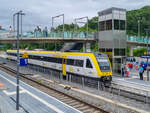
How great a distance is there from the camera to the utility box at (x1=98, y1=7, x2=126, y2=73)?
93.0 ft

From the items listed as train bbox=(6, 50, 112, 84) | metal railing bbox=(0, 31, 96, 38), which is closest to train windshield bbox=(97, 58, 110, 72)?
train bbox=(6, 50, 112, 84)

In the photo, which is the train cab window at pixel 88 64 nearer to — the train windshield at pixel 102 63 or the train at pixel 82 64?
the train at pixel 82 64

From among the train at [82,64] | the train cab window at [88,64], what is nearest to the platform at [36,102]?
the train at [82,64]

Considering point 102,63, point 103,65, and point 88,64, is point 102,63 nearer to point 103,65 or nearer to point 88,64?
point 103,65

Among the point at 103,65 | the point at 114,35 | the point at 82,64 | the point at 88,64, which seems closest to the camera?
the point at 103,65

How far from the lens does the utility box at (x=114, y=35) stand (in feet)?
93.0

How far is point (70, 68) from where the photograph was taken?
78.0 ft

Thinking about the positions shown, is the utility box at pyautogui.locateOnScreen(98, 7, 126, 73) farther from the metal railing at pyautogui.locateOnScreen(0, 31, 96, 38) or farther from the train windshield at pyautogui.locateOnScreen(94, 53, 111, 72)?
the train windshield at pyautogui.locateOnScreen(94, 53, 111, 72)

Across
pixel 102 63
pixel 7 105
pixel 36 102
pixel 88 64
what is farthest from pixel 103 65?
pixel 7 105

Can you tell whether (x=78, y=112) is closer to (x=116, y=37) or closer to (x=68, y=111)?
(x=68, y=111)

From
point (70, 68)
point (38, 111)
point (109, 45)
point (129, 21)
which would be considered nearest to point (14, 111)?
point (38, 111)

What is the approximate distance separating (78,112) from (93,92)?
17.4 ft

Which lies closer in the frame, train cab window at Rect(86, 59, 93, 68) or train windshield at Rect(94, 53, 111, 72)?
train windshield at Rect(94, 53, 111, 72)

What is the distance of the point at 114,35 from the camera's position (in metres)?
28.5
